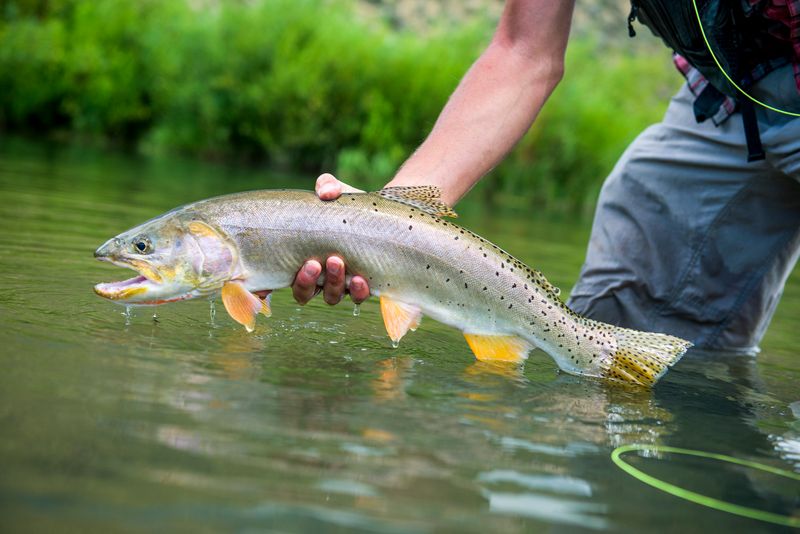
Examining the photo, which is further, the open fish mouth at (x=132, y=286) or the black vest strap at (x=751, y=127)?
the black vest strap at (x=751, y=127)

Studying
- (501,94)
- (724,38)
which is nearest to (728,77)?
(724,38)

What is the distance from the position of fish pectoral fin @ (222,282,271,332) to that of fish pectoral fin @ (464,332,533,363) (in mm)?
786

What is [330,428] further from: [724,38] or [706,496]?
[724,38]

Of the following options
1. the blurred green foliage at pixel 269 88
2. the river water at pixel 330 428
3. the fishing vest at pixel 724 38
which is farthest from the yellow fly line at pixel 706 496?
the blurred green foliage at pixel 269 88

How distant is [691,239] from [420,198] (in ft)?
6.10

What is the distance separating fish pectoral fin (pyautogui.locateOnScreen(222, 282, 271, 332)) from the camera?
11.3 ft

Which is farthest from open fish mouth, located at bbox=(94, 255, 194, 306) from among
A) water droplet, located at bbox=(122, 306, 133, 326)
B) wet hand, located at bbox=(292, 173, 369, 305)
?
wet hand, located at bbox=(292, 173, 369, 305)

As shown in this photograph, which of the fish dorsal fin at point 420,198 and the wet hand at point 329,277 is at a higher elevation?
the fish dorsal fin at point 420,198

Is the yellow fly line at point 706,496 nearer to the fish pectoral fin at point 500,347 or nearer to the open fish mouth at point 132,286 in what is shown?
the fish pectoral fin at point 500,347

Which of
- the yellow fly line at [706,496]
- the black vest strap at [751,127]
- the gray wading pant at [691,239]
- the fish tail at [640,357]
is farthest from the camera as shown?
the gray wading pant at [691,239]

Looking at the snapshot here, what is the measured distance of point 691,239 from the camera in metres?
4.89

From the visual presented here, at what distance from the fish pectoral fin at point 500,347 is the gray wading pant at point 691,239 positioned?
1.43 meters

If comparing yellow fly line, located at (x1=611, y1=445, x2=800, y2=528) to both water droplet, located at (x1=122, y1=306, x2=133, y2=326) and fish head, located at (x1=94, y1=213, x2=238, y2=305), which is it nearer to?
fish head, located at (x1=94, y1=213, x2=238, y2=305)

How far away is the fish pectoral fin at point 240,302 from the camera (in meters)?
3.44
